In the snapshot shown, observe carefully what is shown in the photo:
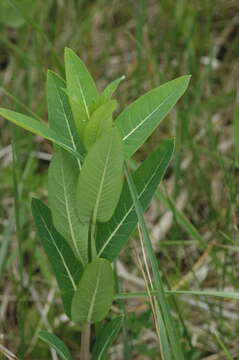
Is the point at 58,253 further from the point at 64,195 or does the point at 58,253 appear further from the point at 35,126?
the point at 35,126

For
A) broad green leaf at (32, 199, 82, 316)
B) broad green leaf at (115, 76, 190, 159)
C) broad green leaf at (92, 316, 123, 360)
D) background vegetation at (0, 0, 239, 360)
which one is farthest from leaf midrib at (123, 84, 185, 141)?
background vegetation at (0, 0, 239, 360)

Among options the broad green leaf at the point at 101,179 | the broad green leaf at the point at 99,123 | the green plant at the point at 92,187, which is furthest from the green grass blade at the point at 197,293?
the broad green leaf at the point at 99,123

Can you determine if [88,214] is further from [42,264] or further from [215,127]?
[215,127]

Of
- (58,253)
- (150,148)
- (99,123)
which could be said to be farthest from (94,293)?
(150,148)

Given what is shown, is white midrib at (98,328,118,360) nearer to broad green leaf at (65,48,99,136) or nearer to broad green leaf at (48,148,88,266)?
broad green leaf at (48,148,88,266)

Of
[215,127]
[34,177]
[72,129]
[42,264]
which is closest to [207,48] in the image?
[215,127]

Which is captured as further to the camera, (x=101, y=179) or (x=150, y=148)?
(x=150, y=148)

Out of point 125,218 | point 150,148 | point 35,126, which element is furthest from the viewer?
point 150,148
